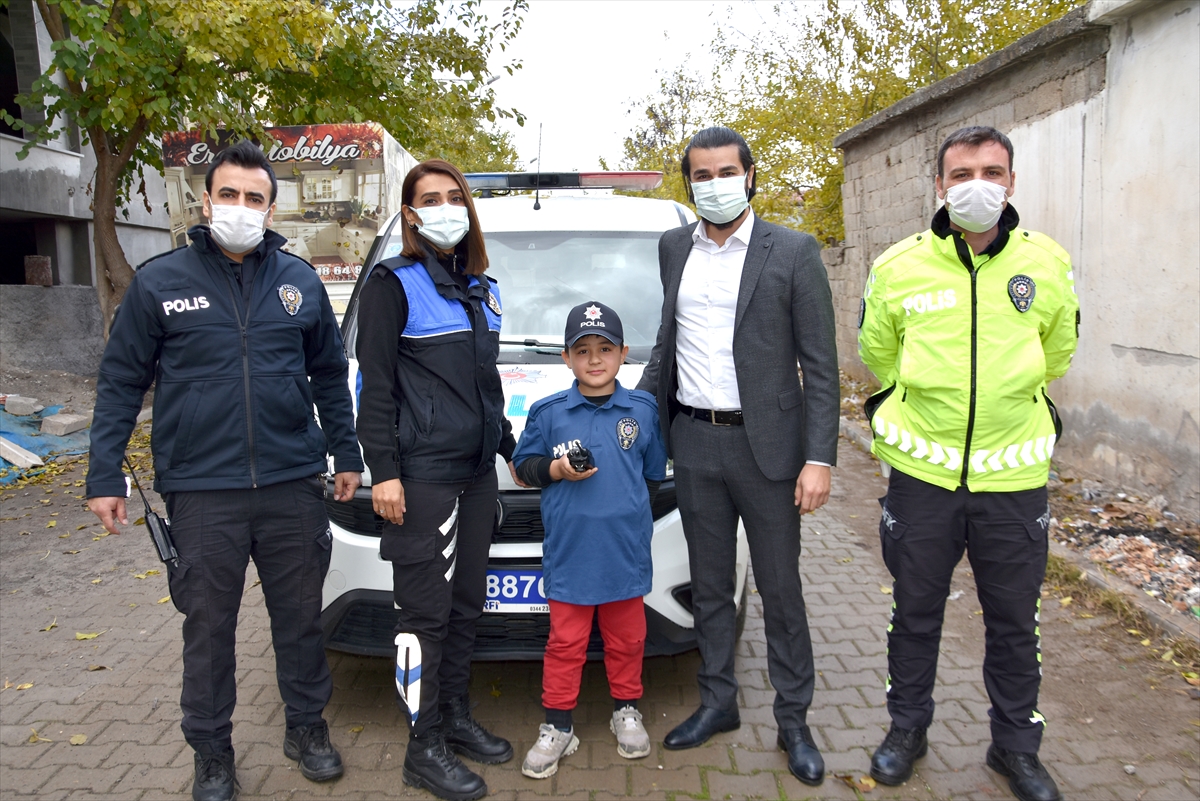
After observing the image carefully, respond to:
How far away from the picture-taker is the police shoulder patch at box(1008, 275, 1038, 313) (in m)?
2.75

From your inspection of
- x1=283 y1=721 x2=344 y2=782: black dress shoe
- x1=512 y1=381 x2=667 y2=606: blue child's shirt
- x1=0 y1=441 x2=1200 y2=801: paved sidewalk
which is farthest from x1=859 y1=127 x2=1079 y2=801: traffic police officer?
x1=283 y1=721 x2=344 y2=782: black dress shoe

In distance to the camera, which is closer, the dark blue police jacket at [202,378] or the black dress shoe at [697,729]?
the dark blue police jacket at [202,378]

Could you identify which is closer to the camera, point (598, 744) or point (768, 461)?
point (768, 461)

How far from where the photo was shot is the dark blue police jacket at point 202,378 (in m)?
2.73

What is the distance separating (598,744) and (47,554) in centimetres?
443

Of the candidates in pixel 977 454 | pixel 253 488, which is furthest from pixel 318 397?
pixel 977 454

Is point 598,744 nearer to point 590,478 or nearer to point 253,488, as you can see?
point 590,478

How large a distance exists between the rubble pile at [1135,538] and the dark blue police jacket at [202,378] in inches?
161

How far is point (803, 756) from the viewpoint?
3008 millimetres

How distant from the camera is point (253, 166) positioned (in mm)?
2902

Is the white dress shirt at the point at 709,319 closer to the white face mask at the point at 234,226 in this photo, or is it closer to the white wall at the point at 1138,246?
the white face mask at the point at 234,226

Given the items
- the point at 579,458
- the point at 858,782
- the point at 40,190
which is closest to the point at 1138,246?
the point at 858,782

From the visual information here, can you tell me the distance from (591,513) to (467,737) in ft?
3.11

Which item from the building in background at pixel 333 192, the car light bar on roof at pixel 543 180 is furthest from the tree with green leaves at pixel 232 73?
the car light bar on roof at pixel 543 180
